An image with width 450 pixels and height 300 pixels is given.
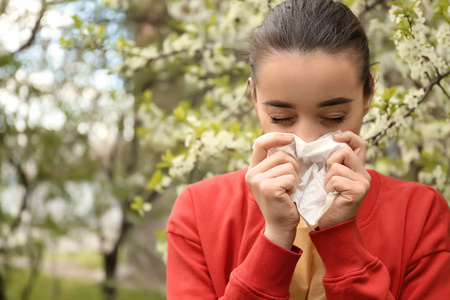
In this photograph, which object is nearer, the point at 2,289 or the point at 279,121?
the point at 279,121

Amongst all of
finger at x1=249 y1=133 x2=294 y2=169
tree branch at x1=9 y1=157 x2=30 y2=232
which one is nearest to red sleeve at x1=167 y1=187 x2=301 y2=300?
finger at x1=249 y1=133 x2=294 y2=169

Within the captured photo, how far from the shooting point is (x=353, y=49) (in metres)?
1.47

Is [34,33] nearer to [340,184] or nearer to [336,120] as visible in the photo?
[336,120]

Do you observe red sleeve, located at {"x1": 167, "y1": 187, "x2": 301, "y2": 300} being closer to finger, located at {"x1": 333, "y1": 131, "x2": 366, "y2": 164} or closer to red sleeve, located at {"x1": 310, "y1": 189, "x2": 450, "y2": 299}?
red sleeve, located at {"x1": 310, "y1": 189, "x2": 450, "y2": 299}

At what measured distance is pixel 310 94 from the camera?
1.37m

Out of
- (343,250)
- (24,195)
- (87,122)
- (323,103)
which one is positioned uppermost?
(323,103)

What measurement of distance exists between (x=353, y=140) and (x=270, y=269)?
448 millimetres

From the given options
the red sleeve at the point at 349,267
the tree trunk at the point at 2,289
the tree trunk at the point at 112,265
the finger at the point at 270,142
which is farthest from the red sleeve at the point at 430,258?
the tree trunk at the point at 2,289

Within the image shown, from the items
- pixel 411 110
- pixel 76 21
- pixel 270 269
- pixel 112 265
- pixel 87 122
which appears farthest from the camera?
pixel 112 265

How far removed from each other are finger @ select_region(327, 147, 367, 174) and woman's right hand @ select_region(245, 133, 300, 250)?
0.11 m

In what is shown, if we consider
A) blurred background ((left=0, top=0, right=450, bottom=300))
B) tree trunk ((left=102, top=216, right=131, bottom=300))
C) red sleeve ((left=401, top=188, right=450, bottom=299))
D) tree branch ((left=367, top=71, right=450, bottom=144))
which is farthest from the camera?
tree trunk ((left=102, top=216, right=131, bottom=300))

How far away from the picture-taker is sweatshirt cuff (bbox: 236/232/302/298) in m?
1.34

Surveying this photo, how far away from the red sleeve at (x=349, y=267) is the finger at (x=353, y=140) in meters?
0.21

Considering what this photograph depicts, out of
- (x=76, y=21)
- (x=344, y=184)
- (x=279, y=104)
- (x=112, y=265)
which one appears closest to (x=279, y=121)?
(x=279, y=104)
